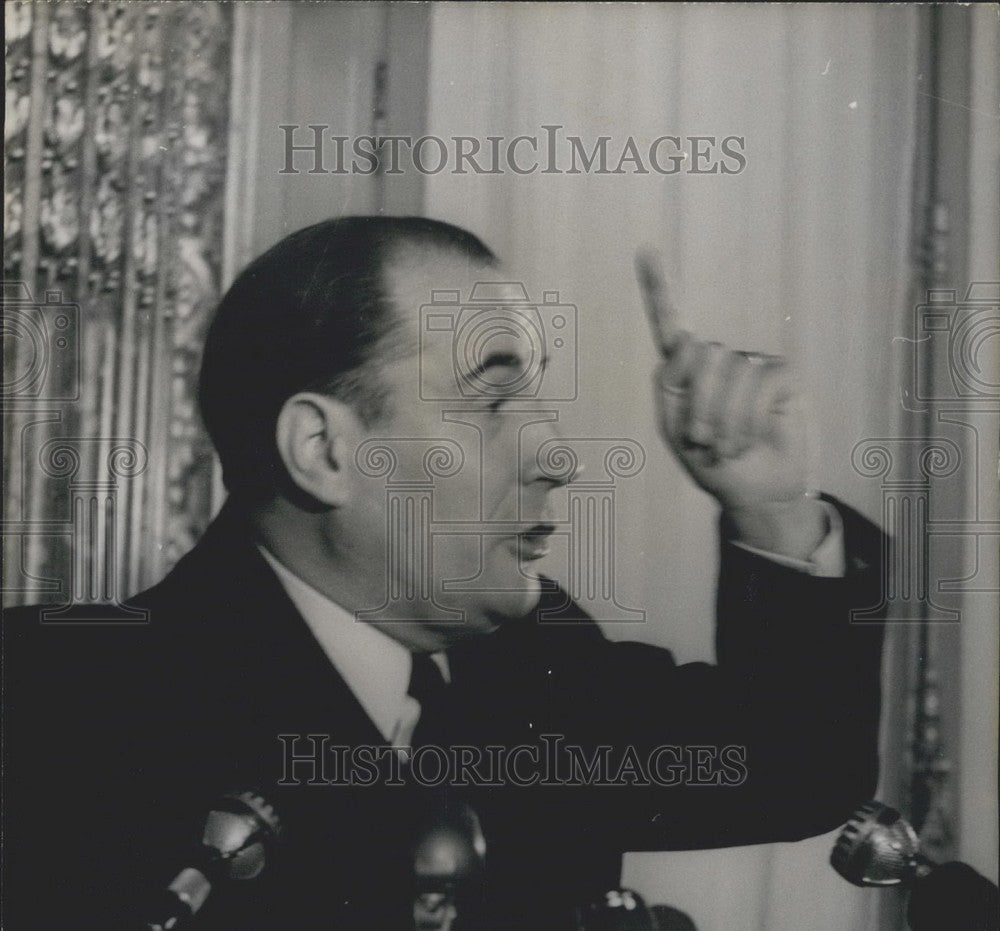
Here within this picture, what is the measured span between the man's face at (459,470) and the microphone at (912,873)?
0.60 metres

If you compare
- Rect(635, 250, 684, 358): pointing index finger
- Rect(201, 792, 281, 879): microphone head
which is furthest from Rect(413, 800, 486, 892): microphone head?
Rect(635, 250, 684, 358): pointing index finger

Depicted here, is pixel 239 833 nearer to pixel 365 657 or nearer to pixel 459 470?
pixel 365 657

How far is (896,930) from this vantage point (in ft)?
5.14

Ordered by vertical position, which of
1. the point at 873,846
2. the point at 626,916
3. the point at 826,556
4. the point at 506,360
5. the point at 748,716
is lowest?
the point at 626,916

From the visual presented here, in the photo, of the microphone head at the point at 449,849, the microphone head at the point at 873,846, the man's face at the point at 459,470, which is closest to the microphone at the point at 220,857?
the microphone head at the point at 449,849

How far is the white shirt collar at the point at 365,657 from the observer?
157 cm

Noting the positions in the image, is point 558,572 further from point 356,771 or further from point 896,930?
point 896,930

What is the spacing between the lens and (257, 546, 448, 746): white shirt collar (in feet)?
5.14

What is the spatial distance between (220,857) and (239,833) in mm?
44

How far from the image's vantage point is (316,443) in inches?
61.2

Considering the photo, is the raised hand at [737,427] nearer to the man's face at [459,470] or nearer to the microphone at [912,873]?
the man's face at [459,470]

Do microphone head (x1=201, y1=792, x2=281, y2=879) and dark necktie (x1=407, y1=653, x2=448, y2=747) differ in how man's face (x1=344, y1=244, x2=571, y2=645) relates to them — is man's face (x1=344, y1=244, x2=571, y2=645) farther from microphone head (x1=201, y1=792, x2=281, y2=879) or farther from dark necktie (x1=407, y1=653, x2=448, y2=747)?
microphone head (x1=201, y1=792, x2=281, y2=879)

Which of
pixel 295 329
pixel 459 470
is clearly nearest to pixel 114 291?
pixel 295 329

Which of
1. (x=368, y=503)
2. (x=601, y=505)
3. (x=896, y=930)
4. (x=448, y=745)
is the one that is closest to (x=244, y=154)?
(x=368, y=503)
